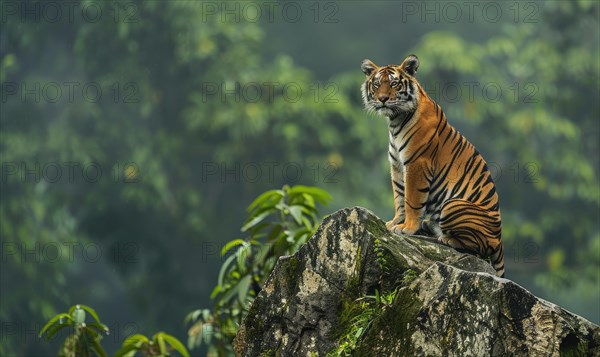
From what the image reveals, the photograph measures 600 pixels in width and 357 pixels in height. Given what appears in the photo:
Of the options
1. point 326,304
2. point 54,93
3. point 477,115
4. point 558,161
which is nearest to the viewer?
point 326,304

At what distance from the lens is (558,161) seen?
19.1 metres

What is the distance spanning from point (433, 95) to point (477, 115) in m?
0.88

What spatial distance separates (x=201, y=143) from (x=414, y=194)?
554 inches

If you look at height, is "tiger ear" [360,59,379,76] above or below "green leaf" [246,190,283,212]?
above

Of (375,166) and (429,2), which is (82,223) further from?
(429,2)

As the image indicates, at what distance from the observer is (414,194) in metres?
5.16

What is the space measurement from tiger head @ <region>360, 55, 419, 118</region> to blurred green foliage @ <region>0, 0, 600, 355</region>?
11656 mm

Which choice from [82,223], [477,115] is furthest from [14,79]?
[477,115]

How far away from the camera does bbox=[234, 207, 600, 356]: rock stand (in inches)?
143
